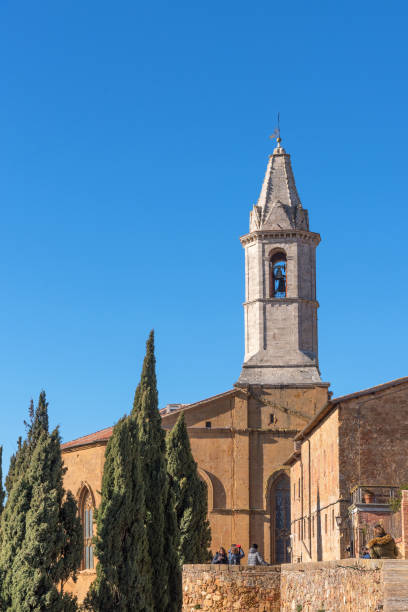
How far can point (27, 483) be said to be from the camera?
83.8 ft

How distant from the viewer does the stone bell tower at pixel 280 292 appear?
48.4 m

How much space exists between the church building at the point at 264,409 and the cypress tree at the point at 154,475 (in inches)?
542

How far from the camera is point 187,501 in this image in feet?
112

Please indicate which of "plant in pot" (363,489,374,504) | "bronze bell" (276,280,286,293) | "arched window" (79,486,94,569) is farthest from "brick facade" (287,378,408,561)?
"arched window" (79,486,94,569)

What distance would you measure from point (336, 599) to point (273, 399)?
30.3 meters

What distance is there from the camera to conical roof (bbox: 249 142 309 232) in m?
50.0

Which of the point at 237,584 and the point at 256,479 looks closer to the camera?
the point at 237,584

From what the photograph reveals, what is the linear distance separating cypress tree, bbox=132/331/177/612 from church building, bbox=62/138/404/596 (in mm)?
13764

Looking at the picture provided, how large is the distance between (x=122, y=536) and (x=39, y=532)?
3404mm

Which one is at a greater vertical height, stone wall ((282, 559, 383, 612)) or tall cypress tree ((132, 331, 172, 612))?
tall cypress tree ((132, 331, 172, 612))

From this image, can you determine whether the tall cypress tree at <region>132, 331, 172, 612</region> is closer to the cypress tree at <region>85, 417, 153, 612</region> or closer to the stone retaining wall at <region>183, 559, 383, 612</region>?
the cypress tree at <region>85, 417, 153, 612</region>

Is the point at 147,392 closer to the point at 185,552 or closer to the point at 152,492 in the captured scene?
the point at 152,492

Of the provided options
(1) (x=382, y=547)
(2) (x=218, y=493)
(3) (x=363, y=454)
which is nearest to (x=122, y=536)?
(3) (x=363, y=454)

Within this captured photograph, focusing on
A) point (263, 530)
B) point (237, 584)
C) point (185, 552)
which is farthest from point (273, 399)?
point (237, 584)
